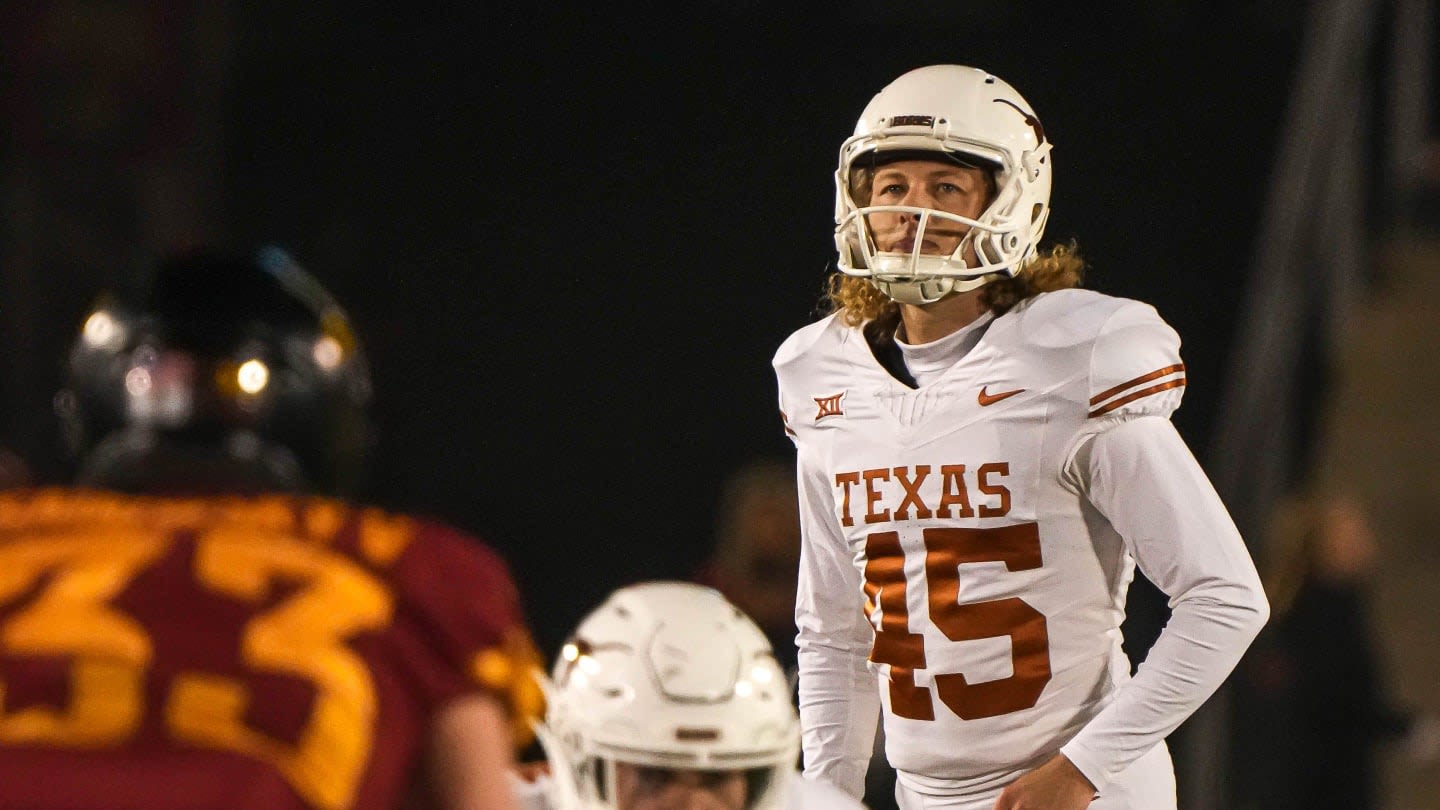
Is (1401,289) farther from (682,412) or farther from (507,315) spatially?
(507,315)

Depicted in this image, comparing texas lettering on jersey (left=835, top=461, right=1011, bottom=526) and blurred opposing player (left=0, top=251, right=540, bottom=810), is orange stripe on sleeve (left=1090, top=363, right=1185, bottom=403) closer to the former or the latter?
texas lettering on jersey (left=835, top=461, right=1011, bottom=526)

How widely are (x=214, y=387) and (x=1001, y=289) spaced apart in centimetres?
133

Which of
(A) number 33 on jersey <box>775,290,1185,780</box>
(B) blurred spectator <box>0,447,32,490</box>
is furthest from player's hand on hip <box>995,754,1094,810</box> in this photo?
(B) blurred spectator <box>0,447,32,490</box>

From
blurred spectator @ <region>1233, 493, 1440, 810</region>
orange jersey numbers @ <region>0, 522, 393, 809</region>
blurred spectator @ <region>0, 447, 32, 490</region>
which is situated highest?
orange jersey numbers @ <region>0, 522, 393, 809</region>

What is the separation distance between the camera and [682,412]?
7121mm

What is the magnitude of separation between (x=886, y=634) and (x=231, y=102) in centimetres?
582

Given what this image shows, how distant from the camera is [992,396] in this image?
2.85m

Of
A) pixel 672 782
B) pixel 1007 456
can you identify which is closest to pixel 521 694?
pixel 672 782

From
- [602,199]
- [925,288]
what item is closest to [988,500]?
[925,288]

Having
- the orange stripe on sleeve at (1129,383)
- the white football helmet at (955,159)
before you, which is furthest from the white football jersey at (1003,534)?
the white football helmet at (955,159)

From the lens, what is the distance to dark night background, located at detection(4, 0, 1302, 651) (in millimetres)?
7047

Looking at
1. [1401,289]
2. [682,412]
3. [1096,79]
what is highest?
[1096,79]

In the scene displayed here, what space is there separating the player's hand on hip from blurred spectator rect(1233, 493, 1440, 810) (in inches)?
108

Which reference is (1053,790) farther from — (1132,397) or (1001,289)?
(1001,289)
